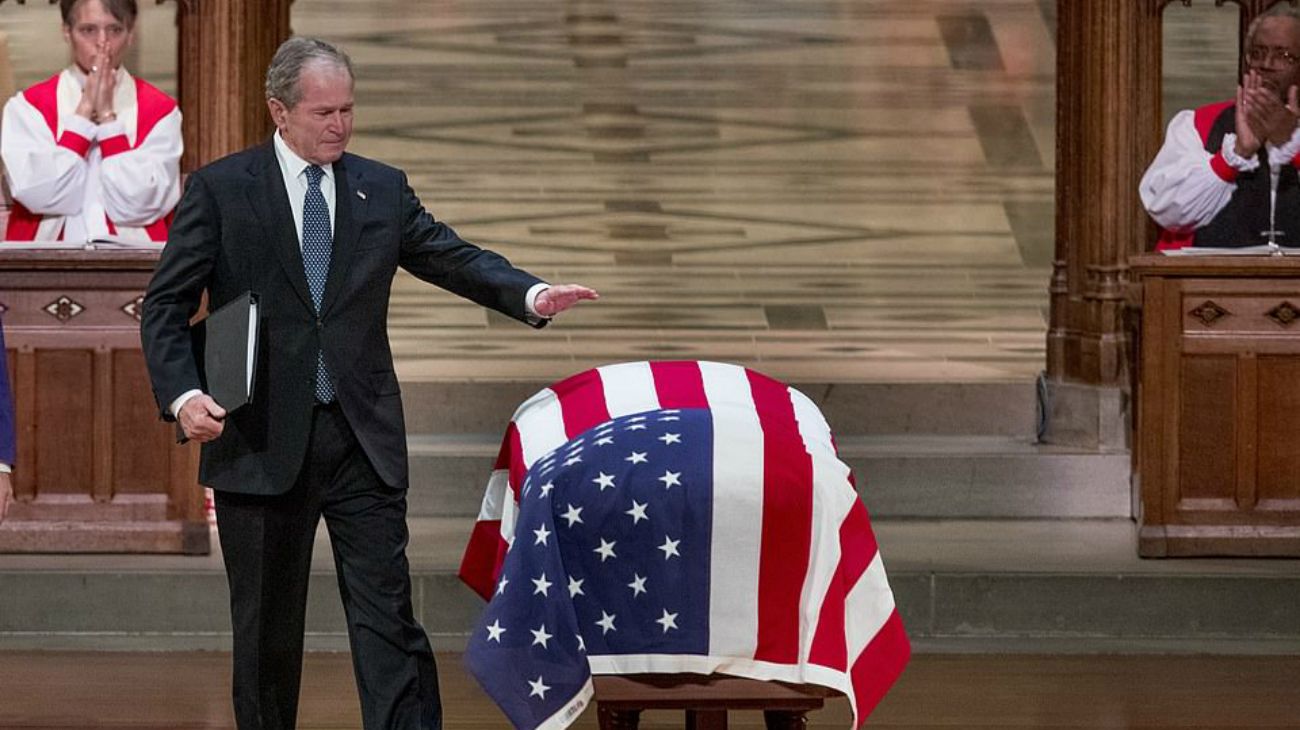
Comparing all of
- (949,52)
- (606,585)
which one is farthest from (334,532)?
(949,52)

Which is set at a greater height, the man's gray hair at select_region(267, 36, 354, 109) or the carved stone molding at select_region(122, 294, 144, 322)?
the man's gray hair at select_region(267, 36, 354, 109)

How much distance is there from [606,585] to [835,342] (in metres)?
5.75

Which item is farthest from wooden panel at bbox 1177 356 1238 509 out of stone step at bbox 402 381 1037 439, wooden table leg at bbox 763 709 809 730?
wooden table leg at bbox 763 709 809 730

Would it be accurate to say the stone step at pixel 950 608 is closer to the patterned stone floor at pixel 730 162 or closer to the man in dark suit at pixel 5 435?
the patterned stone floor at pixel 730 162

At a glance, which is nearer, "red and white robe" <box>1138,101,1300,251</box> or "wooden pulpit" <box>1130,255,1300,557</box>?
"wooden pulpit" <box>1130,255,1300,557</box>

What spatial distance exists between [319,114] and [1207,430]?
12.3 feet

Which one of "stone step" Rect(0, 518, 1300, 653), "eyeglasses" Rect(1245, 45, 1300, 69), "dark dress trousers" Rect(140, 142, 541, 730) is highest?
"eyeglasses" Rect(1245, 45, 1300, 69)

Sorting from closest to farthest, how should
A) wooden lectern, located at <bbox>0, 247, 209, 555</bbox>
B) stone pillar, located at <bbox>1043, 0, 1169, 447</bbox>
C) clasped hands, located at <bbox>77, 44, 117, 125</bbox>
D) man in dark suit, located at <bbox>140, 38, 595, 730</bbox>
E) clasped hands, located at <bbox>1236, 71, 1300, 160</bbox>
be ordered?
man in dark suit, located at <bbox>140, 38, 595, 730</bbox>, wooden lectern, located at <bbox>0, 247, 209, 555</bbox>, clasped hands, located at <bbox>1236, 71, 1300, 160</bbox>, clasped hands, located at <bbox>77, 44, 117, 125</bbox>, stone pillar, located at <bbox>1043, 0, 1169, 447</bbox>

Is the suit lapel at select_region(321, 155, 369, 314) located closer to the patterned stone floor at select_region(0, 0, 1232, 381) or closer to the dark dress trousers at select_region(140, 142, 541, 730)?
the dark dress trousers at select_region(140, 142, 541, 730)

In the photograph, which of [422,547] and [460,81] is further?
[460,81]

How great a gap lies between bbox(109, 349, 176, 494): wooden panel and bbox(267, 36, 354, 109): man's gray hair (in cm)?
274

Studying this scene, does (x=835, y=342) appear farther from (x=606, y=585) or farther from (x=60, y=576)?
(x=606, y=585)

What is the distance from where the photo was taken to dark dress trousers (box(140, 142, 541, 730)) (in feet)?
15.3

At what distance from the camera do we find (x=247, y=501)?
15.5ft
